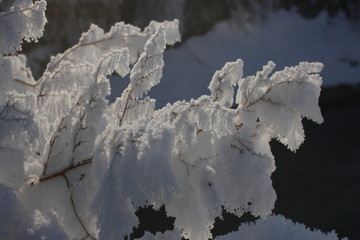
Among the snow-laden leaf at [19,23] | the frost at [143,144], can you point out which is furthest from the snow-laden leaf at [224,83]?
the snow-laden leaf at [19,23]

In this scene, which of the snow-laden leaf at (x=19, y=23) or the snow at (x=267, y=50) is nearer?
the snow-laden leaf at (x=19, y=23)

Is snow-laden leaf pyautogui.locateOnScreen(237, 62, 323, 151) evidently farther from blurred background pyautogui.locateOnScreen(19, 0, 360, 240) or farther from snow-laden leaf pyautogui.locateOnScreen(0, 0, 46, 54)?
blurred background pyautogui.locateOnScreen(19, 0, 360, 240)

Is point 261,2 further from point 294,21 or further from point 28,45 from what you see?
point 28,45

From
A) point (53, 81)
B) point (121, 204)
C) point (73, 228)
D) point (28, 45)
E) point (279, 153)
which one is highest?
point (28, 45)

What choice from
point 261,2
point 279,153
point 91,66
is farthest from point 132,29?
point 261,2

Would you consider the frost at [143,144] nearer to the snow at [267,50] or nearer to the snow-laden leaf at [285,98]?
the snow-laden leaf at [285,98]

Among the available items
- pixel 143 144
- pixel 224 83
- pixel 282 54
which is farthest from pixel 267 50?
pixel 143 144
